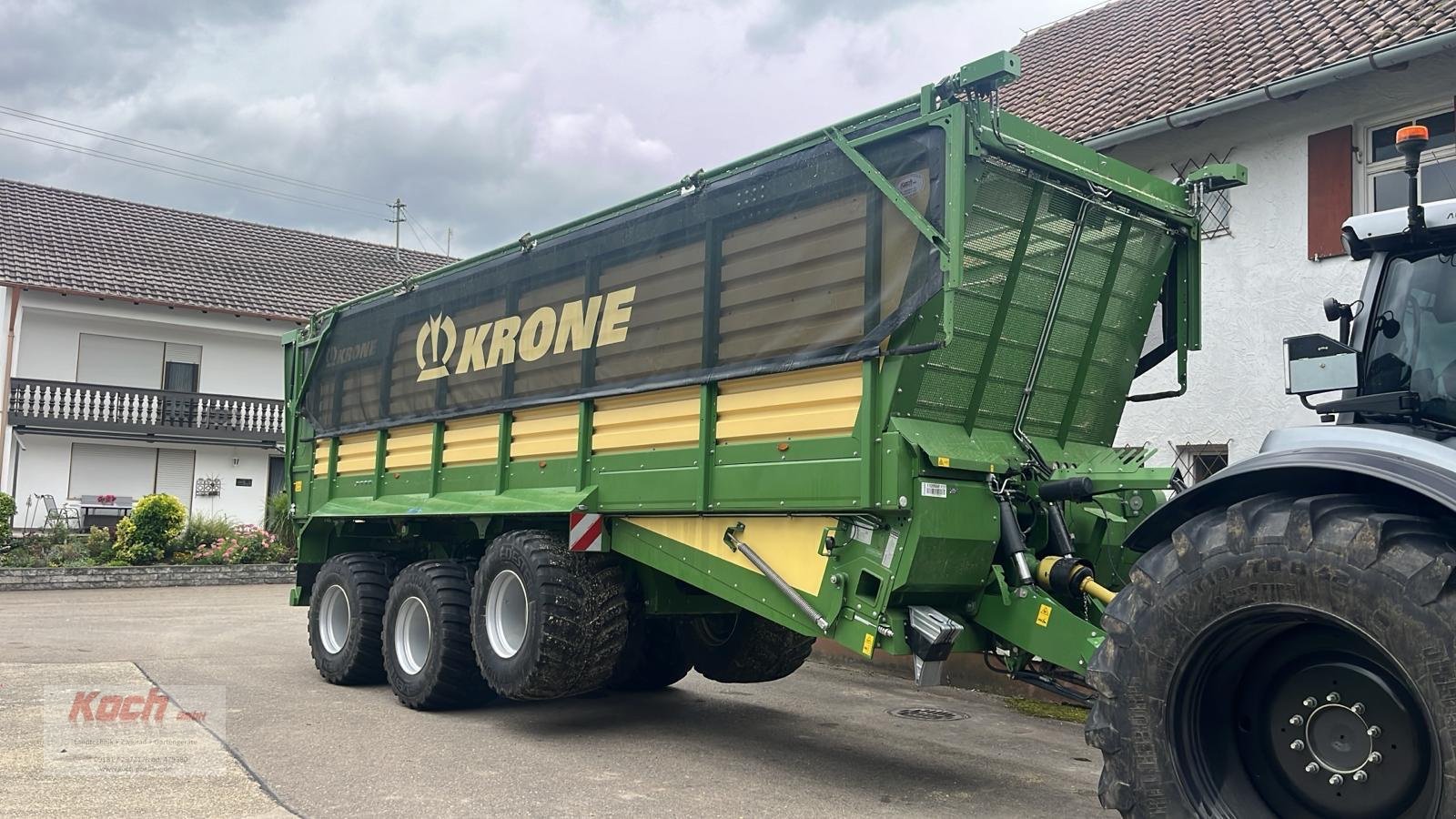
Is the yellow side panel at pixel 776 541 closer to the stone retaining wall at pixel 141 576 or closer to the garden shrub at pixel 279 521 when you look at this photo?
the stone retaining wall at pixel 141 576

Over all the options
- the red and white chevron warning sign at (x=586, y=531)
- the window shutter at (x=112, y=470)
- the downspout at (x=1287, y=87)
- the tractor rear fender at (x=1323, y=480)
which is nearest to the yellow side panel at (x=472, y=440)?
the red and white chevron warning sign at (x=586, y=531)

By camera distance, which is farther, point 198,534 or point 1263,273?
point 198,534

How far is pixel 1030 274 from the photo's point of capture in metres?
5.96

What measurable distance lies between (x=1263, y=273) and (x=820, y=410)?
16.8 ft

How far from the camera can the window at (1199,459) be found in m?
9.24

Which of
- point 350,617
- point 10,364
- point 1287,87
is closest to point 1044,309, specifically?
point 1287,87

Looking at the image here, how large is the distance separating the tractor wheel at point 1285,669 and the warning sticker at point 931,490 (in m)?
1.46

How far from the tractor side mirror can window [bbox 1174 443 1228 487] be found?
5.32 metres

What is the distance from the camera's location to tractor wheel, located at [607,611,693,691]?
8.99 metres

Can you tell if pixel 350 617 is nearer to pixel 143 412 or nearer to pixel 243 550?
pixel 243 550

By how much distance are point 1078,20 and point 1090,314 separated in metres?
9.88

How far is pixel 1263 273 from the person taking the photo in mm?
9133

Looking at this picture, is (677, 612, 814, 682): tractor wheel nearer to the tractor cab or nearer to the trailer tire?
the trailer tire

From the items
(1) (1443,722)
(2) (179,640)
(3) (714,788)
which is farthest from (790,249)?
(2) (179,640)
